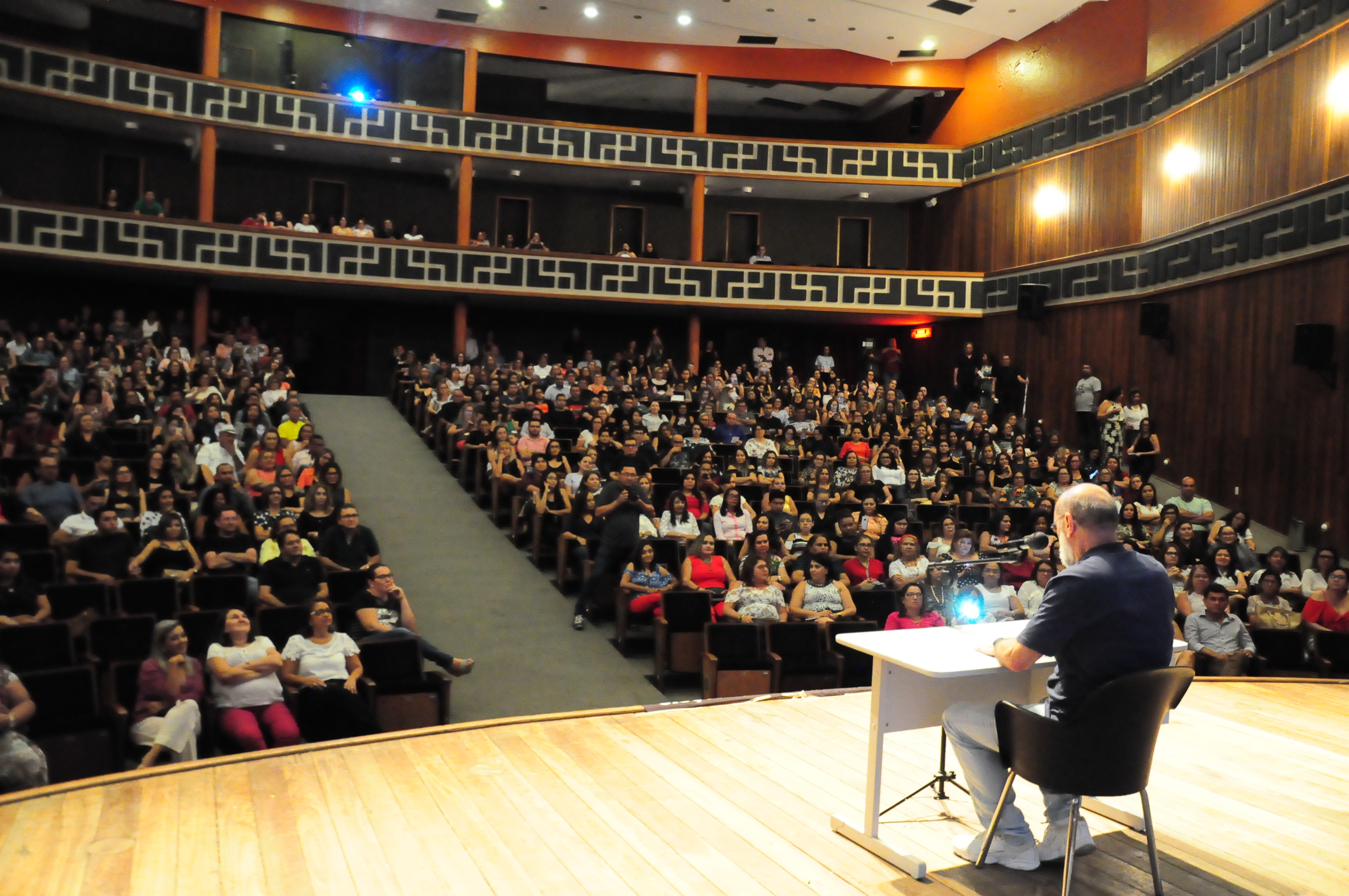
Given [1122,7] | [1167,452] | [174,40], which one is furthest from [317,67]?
[1167,452]

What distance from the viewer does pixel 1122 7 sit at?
1113 centimetres

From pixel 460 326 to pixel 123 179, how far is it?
4.45 m

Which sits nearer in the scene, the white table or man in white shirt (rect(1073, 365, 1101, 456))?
the white table

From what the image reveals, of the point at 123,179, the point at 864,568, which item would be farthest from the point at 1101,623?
the point at 123,179

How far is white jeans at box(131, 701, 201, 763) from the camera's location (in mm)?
3789

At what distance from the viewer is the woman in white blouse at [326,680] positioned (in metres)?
4.10

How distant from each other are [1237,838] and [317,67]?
13.8 meters

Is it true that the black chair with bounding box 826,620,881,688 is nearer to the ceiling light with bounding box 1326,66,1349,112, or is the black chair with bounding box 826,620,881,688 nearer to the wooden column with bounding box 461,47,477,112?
the ceiling light with bounding box 1326,66,1349,112

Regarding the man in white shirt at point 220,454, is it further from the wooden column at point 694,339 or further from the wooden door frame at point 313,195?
the wooden column at point 694,339

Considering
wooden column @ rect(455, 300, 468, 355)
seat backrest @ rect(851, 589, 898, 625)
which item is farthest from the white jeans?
wooden column @ rect(455, 300, 468, 355)

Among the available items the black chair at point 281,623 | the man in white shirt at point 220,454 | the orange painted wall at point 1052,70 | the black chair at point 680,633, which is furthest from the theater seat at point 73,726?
the orange painted wall at point 1052,70

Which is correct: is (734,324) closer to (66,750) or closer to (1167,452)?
(1167,452)

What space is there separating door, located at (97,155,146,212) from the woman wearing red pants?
34.3 ft

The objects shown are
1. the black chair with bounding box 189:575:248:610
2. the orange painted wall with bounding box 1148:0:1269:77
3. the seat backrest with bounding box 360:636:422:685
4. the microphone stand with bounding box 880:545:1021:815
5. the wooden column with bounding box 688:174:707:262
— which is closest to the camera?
the microphone stand with bounding box 880:545:1021:815
